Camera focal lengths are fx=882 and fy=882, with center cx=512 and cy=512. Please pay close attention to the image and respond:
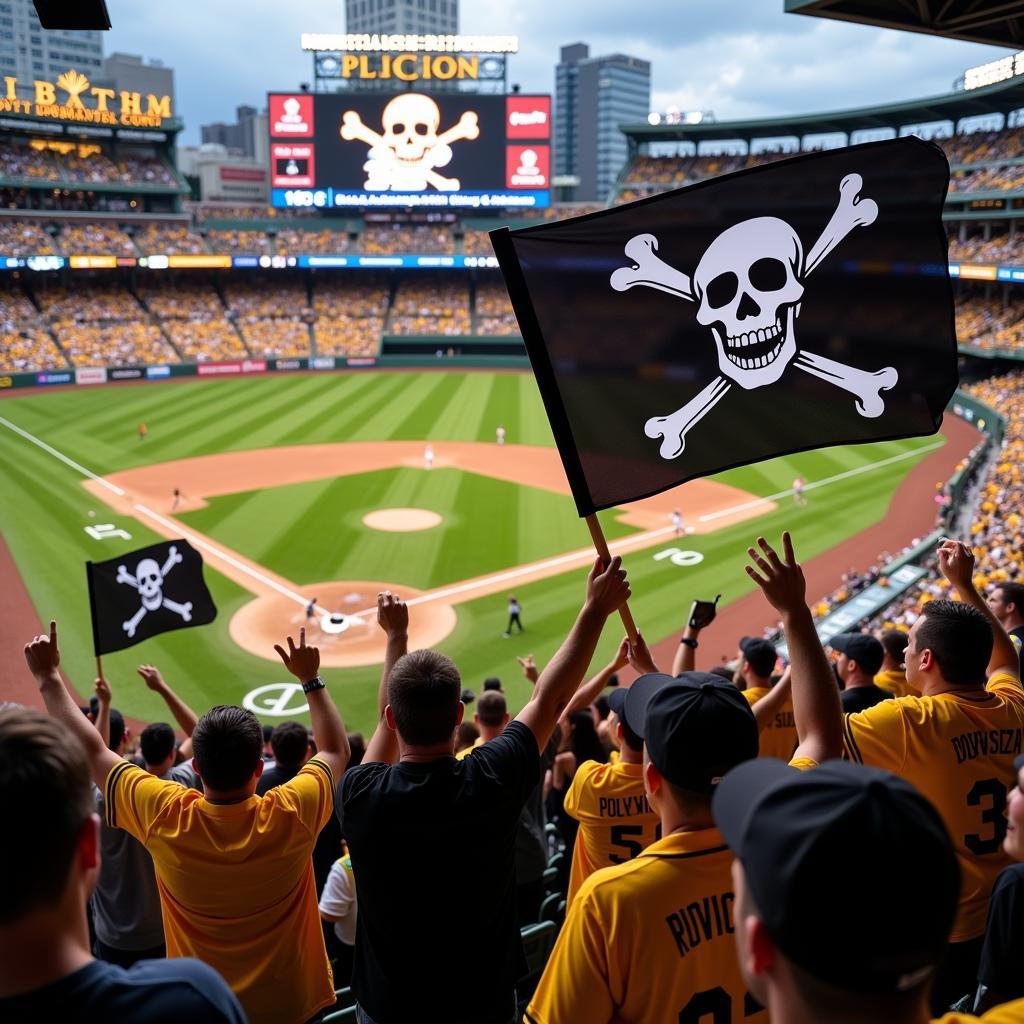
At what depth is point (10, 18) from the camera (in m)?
135

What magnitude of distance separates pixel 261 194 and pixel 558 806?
407 feet

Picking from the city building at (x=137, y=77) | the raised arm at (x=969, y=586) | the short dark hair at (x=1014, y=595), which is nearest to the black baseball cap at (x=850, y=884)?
the raised arm at (x=969, y=586)

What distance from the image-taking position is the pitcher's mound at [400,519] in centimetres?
2638

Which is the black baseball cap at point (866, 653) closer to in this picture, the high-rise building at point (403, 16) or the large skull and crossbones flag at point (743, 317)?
the large skull and crossbones flag at point (743, 317)

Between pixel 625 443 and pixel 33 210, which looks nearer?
pixel 625 443

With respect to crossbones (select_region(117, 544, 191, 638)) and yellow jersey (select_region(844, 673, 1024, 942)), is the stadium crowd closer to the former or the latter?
yellow jersey (select_region(844, 673, 1024, 942))

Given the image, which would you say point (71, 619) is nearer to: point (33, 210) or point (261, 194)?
point (33, 210)

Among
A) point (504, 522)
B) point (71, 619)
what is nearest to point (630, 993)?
point (71, 619)

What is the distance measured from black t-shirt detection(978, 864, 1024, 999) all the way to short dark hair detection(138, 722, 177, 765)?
497cm

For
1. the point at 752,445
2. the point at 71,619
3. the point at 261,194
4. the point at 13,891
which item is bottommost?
the point at 71,619

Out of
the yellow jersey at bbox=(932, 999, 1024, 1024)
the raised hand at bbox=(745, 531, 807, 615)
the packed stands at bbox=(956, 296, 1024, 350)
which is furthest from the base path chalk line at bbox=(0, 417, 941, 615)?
the packed stands at bbox=(956, 296, 1024, 350)

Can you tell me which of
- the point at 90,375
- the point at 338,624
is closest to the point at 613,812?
the point at 338,624

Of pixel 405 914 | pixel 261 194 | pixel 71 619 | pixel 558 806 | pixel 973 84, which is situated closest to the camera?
pixel 405 914

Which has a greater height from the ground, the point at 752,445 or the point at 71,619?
the point at 752,445
